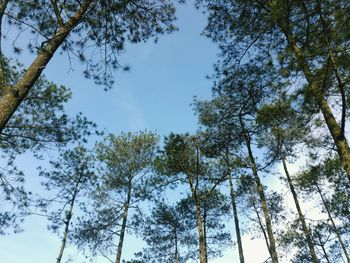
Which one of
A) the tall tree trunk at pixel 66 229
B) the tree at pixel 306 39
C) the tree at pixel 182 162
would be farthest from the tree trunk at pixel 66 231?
the tree at pixel 306 39

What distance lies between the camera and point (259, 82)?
23.9 feet

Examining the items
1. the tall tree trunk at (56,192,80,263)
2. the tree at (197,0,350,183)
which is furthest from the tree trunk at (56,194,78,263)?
the tree at (197,0,350,183)

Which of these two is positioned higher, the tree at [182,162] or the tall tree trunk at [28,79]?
the tree at [182,162]

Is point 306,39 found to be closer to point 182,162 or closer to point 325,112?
point 325,112

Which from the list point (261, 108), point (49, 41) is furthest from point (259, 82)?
point (49, 41)

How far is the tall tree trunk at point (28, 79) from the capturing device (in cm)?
383

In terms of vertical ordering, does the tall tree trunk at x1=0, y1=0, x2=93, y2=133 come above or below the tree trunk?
below

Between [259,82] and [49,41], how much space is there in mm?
4741

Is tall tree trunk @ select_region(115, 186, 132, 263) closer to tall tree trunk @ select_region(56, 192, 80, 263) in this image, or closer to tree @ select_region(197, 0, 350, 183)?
tall tree trunk @ select_region(56, 192, 80, 263)

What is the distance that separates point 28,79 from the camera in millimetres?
4223

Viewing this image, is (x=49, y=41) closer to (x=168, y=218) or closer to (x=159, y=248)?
(x=168, y=218)

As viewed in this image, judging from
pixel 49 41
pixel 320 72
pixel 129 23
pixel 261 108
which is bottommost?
pixel 49 41

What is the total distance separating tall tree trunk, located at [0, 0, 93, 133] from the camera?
3.83m

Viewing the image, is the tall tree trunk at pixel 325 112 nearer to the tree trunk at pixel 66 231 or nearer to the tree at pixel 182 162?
the tree at pixel 182 162
